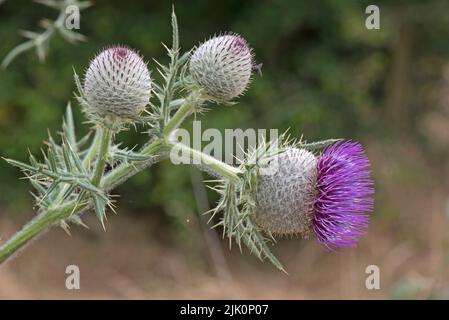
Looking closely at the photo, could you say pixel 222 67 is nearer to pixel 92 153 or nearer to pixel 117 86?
pixel 117 86

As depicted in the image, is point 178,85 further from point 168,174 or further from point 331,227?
point 168,174

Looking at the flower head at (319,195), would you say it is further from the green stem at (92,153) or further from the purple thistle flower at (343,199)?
the green stem at (92,153)

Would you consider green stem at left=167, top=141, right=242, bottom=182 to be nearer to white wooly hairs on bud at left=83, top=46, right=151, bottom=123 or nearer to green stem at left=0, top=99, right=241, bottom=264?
green stem at left=0, top=99, right=241, bottom=264

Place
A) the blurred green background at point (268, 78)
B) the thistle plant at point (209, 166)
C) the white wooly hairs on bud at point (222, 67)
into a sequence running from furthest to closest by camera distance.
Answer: the blurred green background at point (268, 78)
the white wooly hairs on bud at point (222, 67)
the thistle plant at point (209, 166)

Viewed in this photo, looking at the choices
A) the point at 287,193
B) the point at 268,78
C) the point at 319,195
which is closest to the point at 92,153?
the point at 287,193

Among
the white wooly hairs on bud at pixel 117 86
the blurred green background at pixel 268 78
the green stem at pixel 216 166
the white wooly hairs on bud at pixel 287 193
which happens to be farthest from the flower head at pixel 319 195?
the blurred green background at pixel 268 78

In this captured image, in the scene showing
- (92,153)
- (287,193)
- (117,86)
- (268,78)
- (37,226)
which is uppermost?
(268,78)
